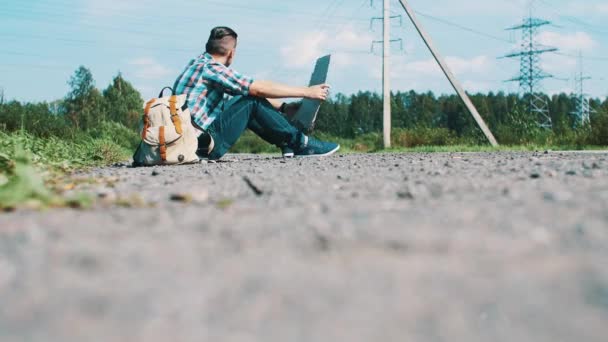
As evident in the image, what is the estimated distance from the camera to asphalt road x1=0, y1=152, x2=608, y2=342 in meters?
0.87

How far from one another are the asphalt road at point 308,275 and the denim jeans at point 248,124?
3.52 meters

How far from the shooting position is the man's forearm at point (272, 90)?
486 centimetres

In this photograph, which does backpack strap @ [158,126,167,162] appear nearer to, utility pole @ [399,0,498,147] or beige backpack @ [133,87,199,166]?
beige backpack @ [133,87,199,166]

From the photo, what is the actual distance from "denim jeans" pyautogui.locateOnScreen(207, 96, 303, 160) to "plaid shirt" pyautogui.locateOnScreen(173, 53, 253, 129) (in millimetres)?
147

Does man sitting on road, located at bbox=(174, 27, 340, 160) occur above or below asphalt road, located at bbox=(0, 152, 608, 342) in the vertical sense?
above

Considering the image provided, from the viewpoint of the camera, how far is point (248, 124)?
207 inches

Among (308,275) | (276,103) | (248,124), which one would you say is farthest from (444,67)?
(308,275)

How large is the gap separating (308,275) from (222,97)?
13.7ft

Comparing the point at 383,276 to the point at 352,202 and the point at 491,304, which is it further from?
the point at 352,202

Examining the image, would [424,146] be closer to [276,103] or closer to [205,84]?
[276,103]

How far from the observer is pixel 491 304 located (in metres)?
0.92

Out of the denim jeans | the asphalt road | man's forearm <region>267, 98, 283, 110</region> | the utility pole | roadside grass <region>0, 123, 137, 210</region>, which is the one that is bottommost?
the asphalt road

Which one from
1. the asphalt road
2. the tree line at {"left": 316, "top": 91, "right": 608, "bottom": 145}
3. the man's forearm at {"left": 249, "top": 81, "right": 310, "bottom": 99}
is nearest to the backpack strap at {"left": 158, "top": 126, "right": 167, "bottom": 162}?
the man's forearm at {"left": 249, "top": 81, "right": 310, "bottom": 99}

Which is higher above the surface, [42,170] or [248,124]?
[248,124]
